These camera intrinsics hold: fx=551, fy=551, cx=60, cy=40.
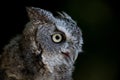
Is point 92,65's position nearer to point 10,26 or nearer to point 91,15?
point 91,15

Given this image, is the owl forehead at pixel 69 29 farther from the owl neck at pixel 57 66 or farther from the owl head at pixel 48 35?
the owl neck at pixel 57 66

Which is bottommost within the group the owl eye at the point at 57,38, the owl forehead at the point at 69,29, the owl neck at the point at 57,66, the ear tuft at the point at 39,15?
the owl neck at the point at 57,66

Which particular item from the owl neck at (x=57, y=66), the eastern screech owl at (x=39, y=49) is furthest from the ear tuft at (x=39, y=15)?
the owl neck at (x=57, y=66)

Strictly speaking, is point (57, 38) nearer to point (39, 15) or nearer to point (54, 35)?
point (54, 35)

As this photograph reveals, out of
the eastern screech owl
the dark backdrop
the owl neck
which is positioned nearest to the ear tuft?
the eastern screech owl

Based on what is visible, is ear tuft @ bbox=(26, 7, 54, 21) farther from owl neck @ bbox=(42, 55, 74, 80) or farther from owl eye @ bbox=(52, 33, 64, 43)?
owl neck @ bbox=(42, 55, 74, 80)

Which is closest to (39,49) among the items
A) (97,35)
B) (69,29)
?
(69,29)

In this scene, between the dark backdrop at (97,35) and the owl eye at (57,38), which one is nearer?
the owl eye at (57,38)
